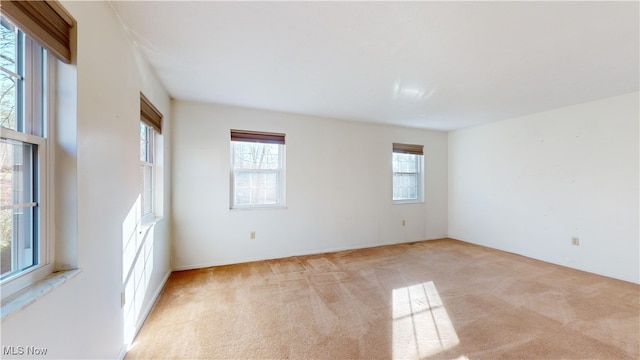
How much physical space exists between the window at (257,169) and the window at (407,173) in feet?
7.57

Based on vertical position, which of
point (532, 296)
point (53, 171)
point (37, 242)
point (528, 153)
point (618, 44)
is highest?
point (618, 44)

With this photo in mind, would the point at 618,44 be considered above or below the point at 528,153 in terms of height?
above

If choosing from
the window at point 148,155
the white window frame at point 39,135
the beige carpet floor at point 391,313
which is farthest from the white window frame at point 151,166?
the white window frame at point 39,135

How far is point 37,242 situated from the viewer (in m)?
1.10

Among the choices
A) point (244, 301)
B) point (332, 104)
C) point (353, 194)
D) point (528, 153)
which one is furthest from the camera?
point (353, 194)

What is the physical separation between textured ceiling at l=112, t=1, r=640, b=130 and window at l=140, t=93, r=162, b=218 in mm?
428

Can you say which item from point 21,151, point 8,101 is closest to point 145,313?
point 21,151

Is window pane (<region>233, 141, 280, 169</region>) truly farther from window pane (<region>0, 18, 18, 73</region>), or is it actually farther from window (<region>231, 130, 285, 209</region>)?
window pane (<region>0, 18, 18, 73</region>)

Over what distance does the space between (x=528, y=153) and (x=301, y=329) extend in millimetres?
4273

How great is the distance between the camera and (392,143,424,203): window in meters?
4.94

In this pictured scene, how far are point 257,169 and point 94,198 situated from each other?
8.17 ft

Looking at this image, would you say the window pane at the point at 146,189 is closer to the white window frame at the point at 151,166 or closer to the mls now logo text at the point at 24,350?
the white window frame at the point at 151,166

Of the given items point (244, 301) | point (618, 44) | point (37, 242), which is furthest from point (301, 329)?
point (618, 44)

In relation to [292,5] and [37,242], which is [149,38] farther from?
[37,242]
